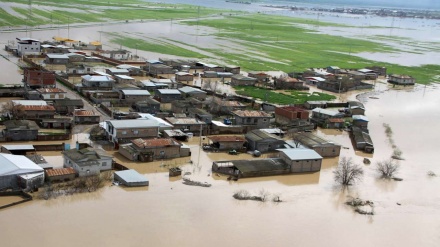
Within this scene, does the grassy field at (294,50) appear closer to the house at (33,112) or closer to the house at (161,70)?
the house at (161,70)

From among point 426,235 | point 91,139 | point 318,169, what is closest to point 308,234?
point 426,235

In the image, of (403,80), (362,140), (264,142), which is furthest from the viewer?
(403,80)

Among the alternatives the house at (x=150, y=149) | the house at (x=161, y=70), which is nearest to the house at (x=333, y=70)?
the house at (x=161, y=70)

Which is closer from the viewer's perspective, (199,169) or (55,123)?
(199,169)

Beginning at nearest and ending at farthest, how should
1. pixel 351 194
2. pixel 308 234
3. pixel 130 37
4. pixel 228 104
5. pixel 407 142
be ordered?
1. pixel 308 234
2. pixel 351 194
3. pixel 407 142
4. pixel 228 104
5. pixel 130 37

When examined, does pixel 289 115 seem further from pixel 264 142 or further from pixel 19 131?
pixel 19 131

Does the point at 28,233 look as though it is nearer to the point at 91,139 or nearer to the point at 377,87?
the point at 91,139

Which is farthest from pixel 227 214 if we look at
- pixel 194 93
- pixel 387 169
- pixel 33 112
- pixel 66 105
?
pixel 194 93
